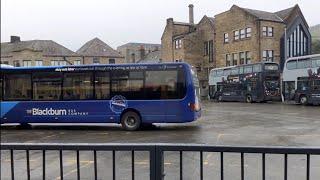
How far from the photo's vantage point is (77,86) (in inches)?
738

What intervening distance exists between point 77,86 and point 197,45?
148ft

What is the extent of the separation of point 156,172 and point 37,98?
51.0ft

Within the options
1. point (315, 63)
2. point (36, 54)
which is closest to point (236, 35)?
point (315, 63)

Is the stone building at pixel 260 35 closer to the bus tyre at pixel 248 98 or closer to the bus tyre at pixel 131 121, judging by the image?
the bus tyre at pixel 248 98

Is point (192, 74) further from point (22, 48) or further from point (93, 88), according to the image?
point (22, 48)

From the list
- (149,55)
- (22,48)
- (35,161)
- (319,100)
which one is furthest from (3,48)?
(35,161)

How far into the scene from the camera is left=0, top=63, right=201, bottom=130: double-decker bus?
1778cm

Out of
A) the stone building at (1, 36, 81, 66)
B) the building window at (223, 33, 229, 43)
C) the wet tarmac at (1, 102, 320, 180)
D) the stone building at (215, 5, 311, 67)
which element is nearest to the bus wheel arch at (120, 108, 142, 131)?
the wet tarmac at (1, 102, 320, 180)

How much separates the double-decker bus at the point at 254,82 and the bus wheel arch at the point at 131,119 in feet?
85.1

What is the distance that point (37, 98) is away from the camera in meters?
19.1

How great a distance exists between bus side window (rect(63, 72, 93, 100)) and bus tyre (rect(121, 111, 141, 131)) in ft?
5.60

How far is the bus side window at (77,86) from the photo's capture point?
1856cm

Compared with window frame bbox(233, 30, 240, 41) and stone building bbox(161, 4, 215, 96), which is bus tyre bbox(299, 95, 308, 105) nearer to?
window frame bbox(233, 30, 240, 41)

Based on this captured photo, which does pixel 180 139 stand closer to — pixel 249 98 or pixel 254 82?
pixel 254 82
